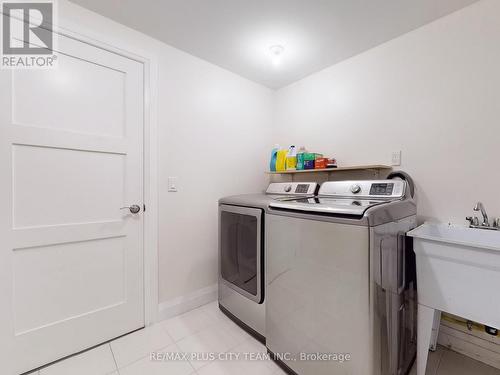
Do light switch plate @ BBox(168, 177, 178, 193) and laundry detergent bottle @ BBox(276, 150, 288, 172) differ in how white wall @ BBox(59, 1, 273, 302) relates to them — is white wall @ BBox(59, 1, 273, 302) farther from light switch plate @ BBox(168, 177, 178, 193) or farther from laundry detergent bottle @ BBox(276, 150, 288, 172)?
laundry detergent bottle @ BBox(276, 150, 288, 172)

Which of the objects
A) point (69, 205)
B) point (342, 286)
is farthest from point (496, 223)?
point (69, 205)

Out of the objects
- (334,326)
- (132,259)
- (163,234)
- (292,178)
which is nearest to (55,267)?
(132,259)

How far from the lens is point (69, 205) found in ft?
4.70

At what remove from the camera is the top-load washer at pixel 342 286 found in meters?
0.98

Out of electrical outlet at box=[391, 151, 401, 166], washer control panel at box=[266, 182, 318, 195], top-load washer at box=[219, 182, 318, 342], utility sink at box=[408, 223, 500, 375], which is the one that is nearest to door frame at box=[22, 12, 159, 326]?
top-load washer at box=[219, 182, 318, 342]

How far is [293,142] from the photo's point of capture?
2.46 m

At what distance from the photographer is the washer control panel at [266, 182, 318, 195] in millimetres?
1890

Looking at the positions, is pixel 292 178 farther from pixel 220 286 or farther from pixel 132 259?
pixel 132 259

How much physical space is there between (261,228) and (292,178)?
43.3 inches

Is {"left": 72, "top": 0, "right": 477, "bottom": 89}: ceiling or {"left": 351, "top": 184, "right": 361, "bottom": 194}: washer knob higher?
{"left": 72, "top": 0, "right": 477, "bottom": 89}: ceiling

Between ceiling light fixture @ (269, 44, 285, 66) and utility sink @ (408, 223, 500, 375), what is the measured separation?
5.45 feet

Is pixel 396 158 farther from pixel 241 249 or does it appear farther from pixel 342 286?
pixel 241 249

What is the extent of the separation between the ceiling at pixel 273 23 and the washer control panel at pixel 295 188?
3.72 ft

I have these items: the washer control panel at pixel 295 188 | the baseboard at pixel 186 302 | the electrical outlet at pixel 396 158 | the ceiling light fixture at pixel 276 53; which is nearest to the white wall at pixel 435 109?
the electrical outlet at pixel 396 158
